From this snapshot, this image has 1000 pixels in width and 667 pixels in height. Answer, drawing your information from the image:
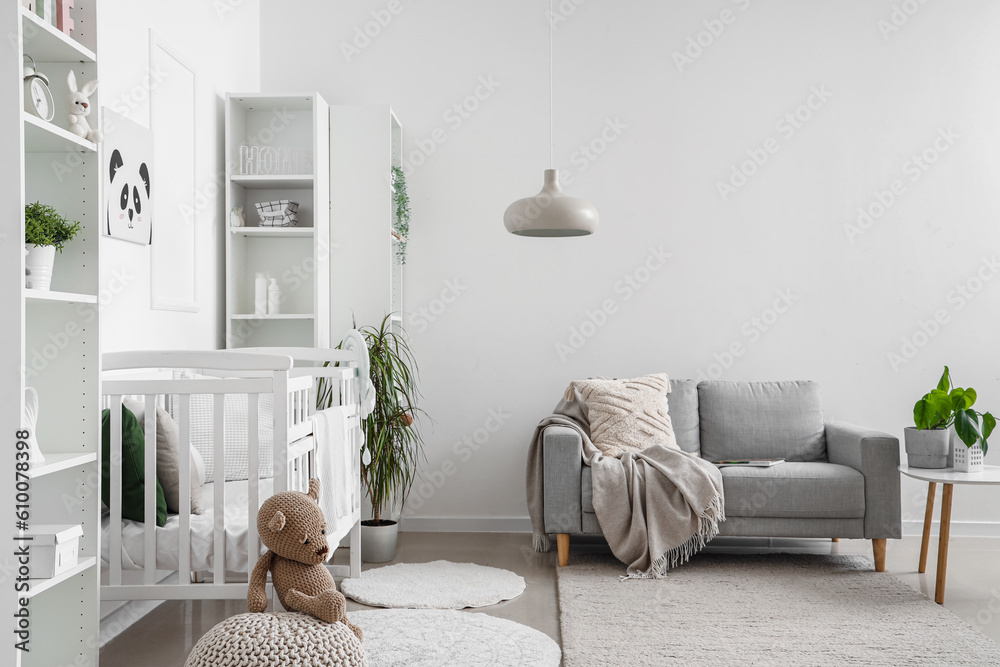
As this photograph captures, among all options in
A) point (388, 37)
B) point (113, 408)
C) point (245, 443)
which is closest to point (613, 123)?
point (388, 37)

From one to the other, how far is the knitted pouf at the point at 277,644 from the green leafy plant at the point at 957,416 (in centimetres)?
261

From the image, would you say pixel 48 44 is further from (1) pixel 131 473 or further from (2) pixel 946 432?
(2) pixel 946 432

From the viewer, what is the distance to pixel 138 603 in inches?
110

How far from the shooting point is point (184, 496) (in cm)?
221

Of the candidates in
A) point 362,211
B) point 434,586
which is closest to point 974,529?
point 434,586

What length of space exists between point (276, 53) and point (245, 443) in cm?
238

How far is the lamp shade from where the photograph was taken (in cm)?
285

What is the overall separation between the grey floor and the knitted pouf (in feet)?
2.15

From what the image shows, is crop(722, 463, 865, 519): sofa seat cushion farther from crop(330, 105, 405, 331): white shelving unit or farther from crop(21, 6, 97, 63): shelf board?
crop(21, 6, 97, 63): shelf board

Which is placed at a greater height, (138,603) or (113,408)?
(113,408)

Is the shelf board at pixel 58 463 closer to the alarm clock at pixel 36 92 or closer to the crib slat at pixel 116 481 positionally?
the crib slat at pixel 116 481

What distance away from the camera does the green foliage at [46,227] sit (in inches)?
70.8

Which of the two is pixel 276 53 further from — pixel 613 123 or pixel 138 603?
pixel 138 603

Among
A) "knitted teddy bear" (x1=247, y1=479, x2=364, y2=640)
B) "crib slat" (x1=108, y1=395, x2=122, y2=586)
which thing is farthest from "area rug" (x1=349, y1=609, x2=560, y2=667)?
"crib slat" (x1=108, y1=395, x2=122, y2=586)
